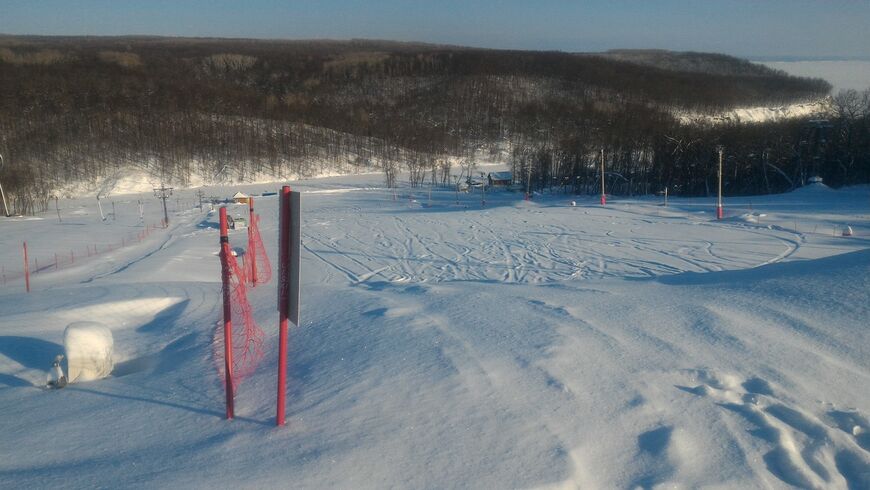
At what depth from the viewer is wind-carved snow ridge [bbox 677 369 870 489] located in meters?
4.02

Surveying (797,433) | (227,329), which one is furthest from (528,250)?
(797,433)

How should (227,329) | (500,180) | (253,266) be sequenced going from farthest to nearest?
(500,180)
(253,266)
(227,329)

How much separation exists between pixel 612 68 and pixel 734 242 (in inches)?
4504

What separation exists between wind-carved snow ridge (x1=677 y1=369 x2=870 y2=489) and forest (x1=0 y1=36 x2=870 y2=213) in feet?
162

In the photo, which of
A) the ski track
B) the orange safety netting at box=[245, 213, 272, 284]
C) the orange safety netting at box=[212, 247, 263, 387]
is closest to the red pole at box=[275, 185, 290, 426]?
the orange safety netting at box=[212, 247, 263, 387]

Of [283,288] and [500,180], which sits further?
[500,180]

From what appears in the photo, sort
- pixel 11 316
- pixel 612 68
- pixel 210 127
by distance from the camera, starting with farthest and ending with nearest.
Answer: pixel 612 68 → pixel 210 127 → pixel 11 316

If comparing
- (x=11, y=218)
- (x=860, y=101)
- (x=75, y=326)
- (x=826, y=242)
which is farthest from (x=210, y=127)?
(x=75, y=326)

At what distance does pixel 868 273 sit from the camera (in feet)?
23.8

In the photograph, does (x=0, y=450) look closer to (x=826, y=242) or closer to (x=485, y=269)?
(x=485, y=269)

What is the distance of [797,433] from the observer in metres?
4.43

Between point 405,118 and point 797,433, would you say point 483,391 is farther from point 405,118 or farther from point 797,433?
point 405,118

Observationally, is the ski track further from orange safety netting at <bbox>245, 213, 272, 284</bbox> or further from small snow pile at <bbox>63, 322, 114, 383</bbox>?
small snow pile at <bbox>63, 322, 114, 383</bbox>

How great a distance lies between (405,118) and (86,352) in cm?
10292
